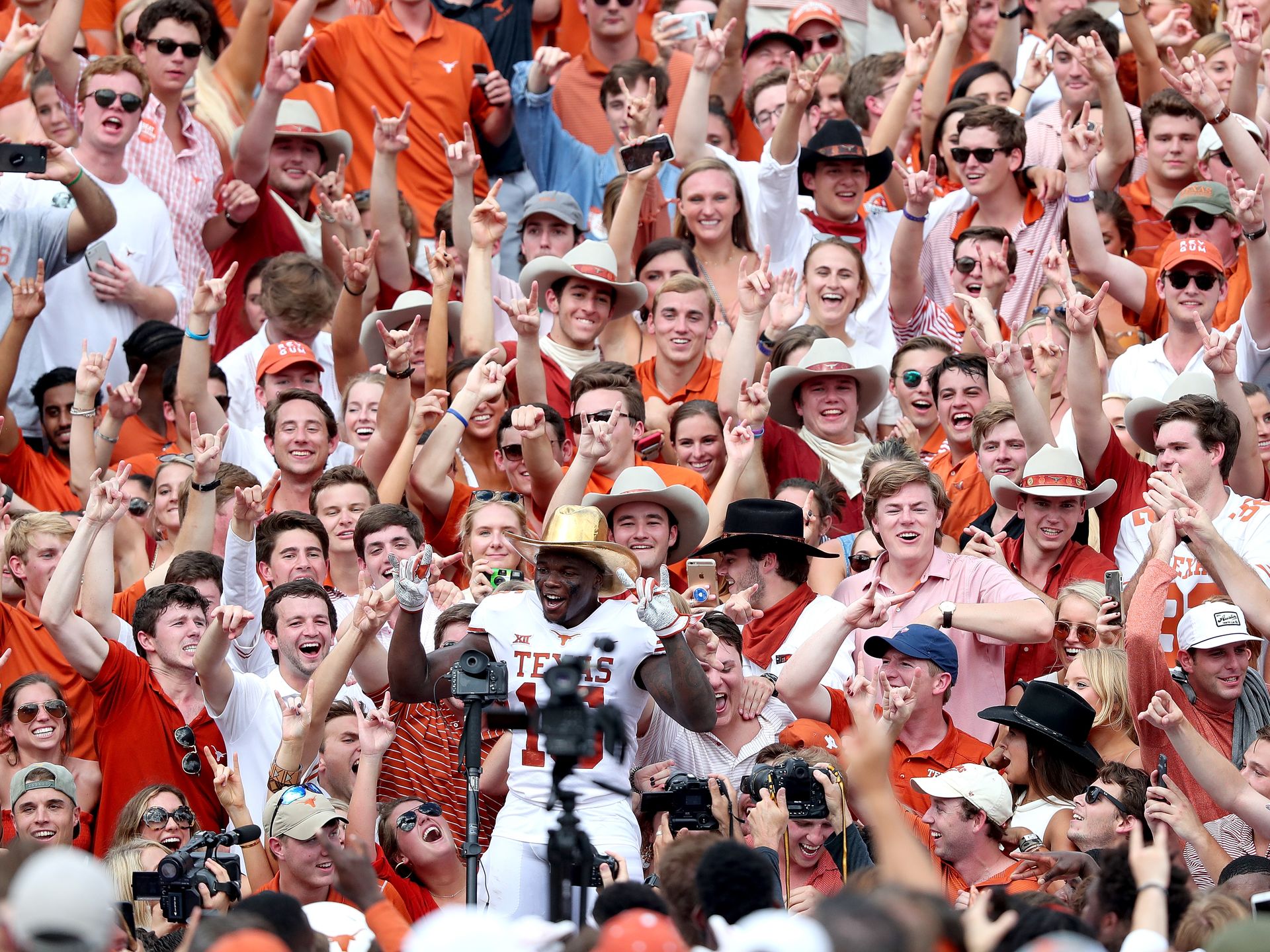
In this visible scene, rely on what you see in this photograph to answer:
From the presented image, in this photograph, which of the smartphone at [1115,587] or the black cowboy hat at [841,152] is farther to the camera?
the black cowboy hat at [841,152]


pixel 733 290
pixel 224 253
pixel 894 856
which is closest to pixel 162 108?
pixel 224 253

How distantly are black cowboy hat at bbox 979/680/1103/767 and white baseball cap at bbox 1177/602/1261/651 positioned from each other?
1.43 ft

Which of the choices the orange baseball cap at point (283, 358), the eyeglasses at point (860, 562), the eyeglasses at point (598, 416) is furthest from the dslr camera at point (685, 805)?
the orange baseball cap at point (283, 358)

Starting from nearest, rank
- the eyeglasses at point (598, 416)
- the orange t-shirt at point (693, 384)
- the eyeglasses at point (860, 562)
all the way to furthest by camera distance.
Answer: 1. the eyeglasses at point (860, 562)
2. the eyeglasses at point (598, 416)
3. the orange t-shirt at point (693, 384)

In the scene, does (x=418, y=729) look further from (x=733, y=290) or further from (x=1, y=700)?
(x=733, y=290)

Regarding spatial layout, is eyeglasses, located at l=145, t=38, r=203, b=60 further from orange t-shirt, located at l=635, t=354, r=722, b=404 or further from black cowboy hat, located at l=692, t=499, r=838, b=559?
black cowboy hat, located at l=692, t=499, r=838, b=559

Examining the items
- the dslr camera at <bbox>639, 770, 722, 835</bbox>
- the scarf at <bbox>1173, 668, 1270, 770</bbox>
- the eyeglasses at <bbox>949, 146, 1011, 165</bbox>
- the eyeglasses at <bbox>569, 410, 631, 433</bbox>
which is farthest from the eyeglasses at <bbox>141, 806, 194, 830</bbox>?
the eyeglasses at <bbox>949, 146, 1011, 165</bbox>

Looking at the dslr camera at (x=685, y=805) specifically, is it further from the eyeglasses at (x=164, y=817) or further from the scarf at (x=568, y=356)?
the scarf at (x=568, y=356)

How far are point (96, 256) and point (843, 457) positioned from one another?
3.77m

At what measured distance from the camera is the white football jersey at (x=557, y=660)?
6.27 m

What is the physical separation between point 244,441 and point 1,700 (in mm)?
2223

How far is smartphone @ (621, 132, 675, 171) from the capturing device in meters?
9.75

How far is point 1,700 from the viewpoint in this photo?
7.27 m

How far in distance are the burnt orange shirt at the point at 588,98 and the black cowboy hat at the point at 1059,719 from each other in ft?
19.0
